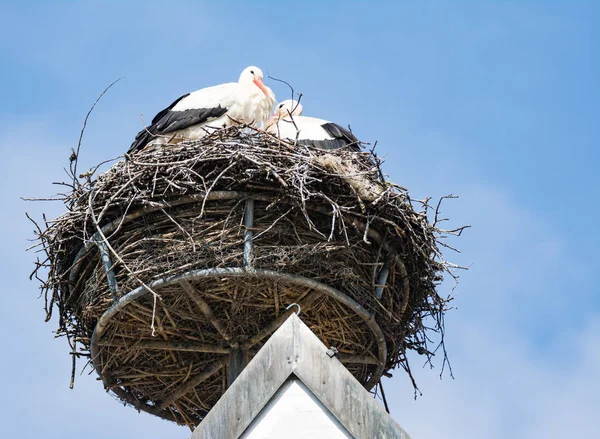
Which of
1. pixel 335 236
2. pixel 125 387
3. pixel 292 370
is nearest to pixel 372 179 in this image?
pixel 335 236

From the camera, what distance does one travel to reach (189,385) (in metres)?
9.89

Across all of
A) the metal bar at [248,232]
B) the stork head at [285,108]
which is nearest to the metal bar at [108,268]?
the metal bar at [248,232]

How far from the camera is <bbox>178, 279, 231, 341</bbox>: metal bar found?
8969 mm

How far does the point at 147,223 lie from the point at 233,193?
752mm

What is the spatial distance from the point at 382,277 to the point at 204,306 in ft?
4.82

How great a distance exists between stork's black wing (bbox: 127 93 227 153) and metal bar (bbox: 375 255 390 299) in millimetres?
2916

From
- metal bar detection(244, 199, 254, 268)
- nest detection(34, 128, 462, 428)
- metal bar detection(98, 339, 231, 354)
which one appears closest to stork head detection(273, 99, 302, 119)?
nest detection(34, 128, 462, 428)

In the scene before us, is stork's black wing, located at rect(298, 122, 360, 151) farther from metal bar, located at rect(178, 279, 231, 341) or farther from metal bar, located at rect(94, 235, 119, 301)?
metal bar, located at rect(94, 235, 119, 301)

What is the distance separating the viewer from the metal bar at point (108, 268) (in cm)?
907

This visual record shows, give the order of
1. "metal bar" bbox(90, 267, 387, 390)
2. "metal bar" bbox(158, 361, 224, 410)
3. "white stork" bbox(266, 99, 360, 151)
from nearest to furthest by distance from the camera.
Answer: "metal bar" bbox(90, 267, 387, 390)
"metal bar" bbox(158, 361, 224, 410)
"white stork" bbox(266, 99, 360, 151)

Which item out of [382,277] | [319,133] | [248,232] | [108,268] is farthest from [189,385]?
[319,133]

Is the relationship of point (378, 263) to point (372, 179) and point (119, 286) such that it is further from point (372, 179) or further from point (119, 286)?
point (119, 286)

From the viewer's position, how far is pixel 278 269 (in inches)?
353

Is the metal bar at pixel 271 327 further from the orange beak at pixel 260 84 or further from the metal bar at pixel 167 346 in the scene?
the orange beak at pixel 260 84
